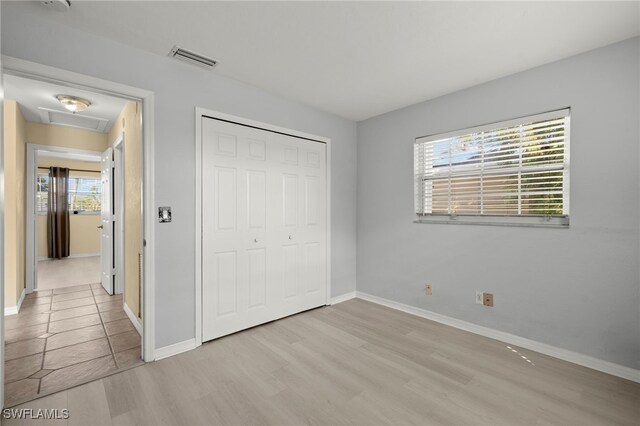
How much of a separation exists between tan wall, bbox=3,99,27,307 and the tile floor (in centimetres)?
36

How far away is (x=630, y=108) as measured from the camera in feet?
7.14

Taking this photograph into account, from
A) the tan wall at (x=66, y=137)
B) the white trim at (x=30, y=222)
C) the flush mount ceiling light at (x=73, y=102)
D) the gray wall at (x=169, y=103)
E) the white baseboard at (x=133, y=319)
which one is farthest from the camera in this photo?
the tan wall at (x=66, y=137)

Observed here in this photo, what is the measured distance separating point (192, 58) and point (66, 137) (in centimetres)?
357

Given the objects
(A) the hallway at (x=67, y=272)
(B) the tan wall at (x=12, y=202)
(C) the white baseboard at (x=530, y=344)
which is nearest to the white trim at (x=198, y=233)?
(C) the white baseboard at (x=530, y=344)

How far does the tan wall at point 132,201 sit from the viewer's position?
10.0ft

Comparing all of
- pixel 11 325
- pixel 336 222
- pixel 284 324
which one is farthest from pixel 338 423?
pixel 11 325

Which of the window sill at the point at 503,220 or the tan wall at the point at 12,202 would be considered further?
the tan wall at the point at 12,202

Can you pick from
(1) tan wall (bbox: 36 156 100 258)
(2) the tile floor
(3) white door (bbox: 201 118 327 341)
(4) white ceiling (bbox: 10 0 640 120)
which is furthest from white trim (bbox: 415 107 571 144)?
(1) tan wall (bbox: 36 156 100 258)

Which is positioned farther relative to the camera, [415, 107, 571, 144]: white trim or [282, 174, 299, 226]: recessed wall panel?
[282, 174, 299, 226]: recessed wall panel

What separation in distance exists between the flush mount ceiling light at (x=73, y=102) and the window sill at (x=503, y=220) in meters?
4.07

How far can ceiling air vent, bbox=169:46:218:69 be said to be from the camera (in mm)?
2355

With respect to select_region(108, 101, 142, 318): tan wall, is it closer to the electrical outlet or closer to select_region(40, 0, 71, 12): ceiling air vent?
select_region(40, 0, 71, 12): ceiling air vent

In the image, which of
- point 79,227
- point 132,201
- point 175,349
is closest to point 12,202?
point 132,201

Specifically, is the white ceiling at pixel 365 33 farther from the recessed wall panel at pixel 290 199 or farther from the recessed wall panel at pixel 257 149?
the recessed wall panel at pixel 290 199
